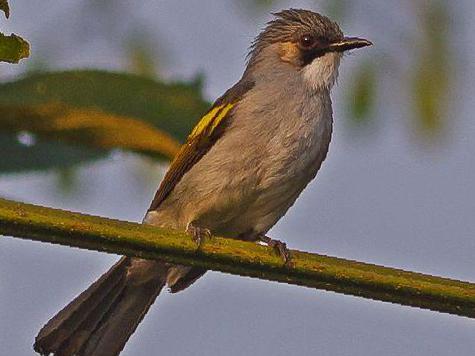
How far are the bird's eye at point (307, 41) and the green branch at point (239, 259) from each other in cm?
345

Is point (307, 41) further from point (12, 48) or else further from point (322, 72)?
point (12, 48)

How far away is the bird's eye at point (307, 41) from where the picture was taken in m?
5.14

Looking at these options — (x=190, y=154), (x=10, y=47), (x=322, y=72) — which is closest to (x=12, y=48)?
(x=10, y=47)

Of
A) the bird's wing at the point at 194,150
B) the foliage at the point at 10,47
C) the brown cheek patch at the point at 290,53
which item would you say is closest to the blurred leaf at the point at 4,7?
the foliage at the point at 10,47

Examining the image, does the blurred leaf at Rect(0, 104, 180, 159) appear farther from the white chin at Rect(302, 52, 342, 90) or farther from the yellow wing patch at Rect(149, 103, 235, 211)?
the white chin at Rect(302, 52, 342, 90)

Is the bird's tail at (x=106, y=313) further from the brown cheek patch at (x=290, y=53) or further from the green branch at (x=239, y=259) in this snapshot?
the brown cheek patch at (x=290, y=53)

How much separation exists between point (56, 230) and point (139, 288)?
272cm

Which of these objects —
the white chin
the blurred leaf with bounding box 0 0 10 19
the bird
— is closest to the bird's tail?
the bird

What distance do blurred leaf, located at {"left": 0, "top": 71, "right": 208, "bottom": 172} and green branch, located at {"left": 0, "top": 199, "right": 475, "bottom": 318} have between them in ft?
2.16

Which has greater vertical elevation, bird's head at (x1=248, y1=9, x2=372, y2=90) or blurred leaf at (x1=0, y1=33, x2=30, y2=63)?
bird's head at (x1=248, y1=9, x2=372, y2=90)

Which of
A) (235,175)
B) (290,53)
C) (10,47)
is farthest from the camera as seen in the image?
(290,53)

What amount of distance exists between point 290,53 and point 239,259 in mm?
3438

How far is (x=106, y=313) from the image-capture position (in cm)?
385

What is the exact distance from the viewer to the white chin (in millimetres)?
4645
